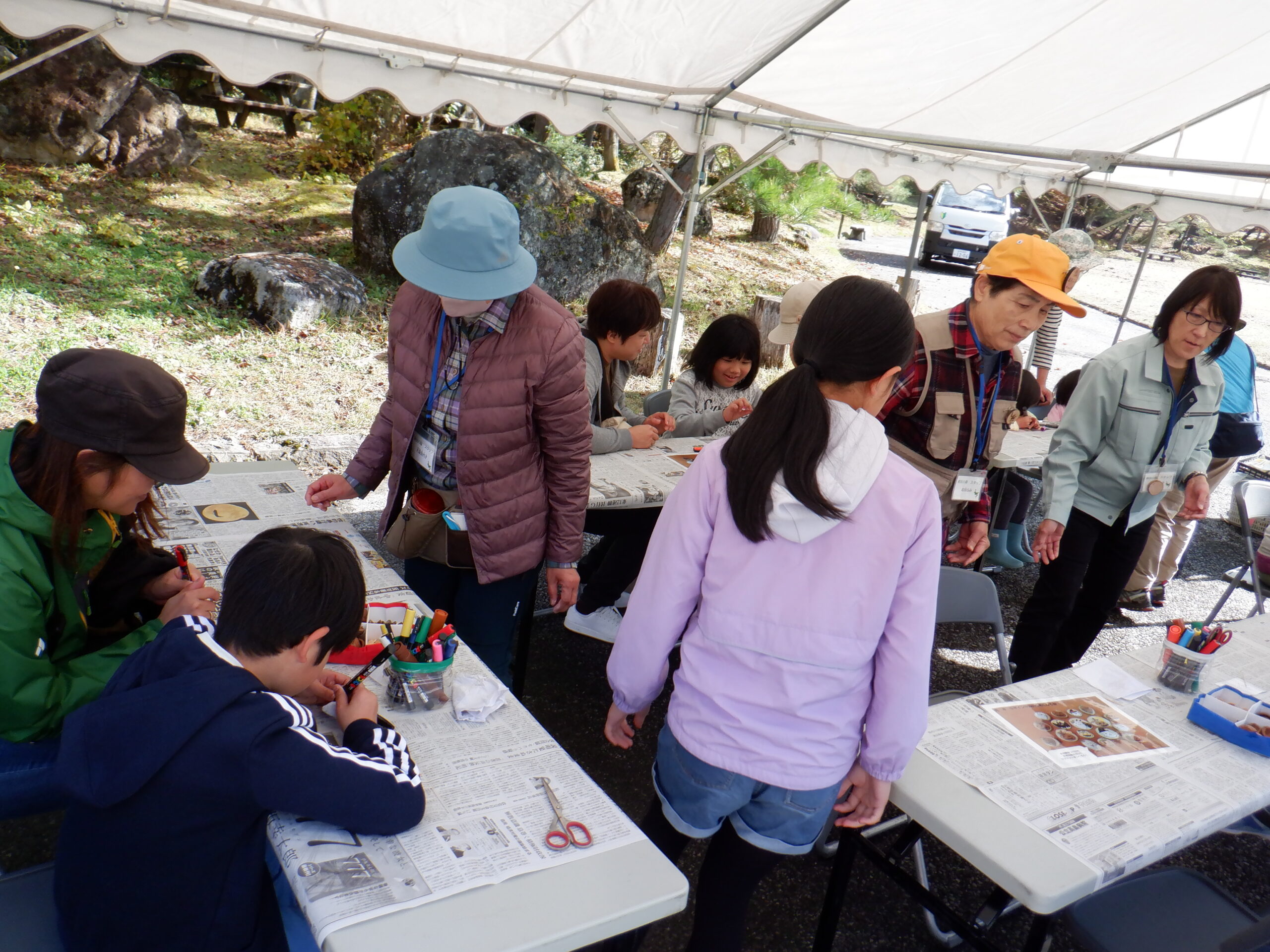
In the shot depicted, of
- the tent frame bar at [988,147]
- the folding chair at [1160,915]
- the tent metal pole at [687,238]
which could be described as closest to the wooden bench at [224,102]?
the tent metal pole at [687,238]

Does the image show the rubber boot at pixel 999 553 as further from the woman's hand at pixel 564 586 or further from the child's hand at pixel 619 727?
the child's hand at pixel 619 727

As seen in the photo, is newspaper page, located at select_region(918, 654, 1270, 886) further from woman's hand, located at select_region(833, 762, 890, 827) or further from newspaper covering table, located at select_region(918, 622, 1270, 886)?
woman's hand, located at select_region(833, 762, 890, 827)

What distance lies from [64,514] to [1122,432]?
2.94 metres

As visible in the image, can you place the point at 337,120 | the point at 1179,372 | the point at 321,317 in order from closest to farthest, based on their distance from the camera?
the point at 1179,372
the point at 321,317
the point at 337,120

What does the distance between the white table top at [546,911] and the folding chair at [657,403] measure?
9.38 ft

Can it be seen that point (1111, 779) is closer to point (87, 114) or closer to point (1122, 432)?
point (1122, 432)

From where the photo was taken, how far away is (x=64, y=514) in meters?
1.41

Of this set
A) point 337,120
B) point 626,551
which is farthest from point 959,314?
point 337,120

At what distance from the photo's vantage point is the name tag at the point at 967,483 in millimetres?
2527

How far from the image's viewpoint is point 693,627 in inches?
60.0

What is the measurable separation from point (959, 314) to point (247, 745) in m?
2.11

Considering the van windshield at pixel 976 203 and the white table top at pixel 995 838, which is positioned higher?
the van windshield at pixel 976 203

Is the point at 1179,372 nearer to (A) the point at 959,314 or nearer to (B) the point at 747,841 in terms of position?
(A) the point at 959,314

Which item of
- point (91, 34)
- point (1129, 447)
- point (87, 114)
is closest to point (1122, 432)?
point (1129, 447)
